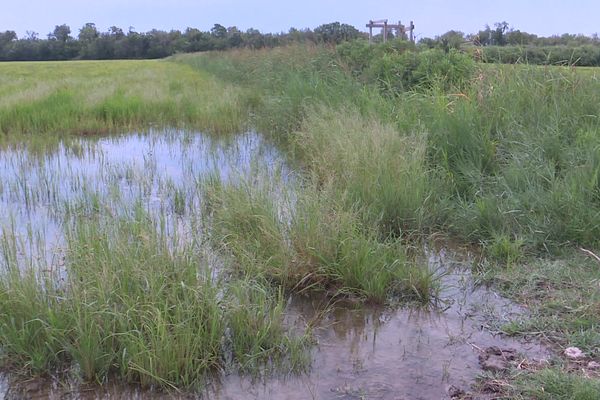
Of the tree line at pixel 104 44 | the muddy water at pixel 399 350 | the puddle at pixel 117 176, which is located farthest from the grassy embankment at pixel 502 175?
the tree line at pixel 104 44

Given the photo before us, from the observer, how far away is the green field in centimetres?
333

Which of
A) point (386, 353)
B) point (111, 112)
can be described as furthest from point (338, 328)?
point (111, 112)

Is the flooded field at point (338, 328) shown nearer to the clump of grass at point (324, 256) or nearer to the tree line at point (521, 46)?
the clump of grass at point (324, 256)

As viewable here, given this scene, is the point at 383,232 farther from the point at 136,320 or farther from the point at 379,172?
the point at 136,320

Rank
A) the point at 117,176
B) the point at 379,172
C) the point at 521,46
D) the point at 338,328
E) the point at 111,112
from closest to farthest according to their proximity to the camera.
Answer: the point at 338,328
the point at 379,172
the point at 117,176
the point at 521,46
the point at 111,112

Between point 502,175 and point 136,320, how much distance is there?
3.89 m

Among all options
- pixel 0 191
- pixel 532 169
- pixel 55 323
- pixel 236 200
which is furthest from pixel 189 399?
Result: pixel 0 191

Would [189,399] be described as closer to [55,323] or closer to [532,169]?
[55,323]

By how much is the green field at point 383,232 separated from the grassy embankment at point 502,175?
0.01m

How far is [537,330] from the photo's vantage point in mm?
3580

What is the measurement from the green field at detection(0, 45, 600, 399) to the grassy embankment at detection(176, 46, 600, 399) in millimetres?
15

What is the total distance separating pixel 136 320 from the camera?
3.36 m

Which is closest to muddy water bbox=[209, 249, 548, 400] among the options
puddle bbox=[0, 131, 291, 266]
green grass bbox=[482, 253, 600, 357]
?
green grass bbox=[482, 253, 600, 357]

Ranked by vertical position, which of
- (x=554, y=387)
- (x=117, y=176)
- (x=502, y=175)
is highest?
(x=502, y=175)
